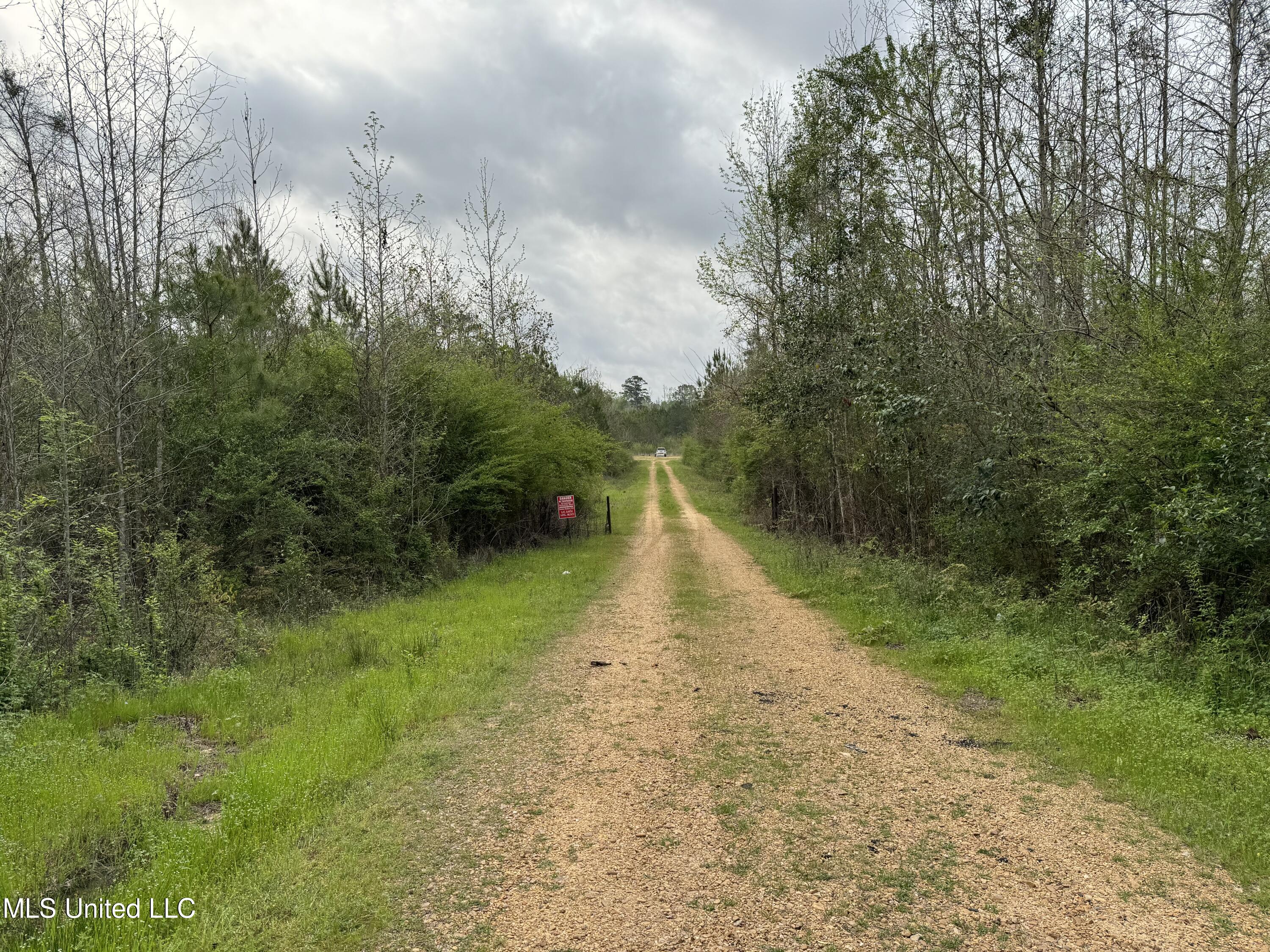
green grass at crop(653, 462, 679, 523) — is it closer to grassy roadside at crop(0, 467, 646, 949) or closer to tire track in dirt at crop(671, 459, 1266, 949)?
grassy roadside at crop(0, 467, 646, 949)

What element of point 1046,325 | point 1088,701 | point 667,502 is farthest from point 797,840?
point 667,502

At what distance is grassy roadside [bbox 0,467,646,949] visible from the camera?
338cm

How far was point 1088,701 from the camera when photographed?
5.98 metres

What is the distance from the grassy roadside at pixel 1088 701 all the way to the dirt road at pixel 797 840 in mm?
291

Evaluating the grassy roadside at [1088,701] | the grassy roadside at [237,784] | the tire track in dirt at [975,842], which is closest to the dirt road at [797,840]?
the tire track in dirt at [975,842]

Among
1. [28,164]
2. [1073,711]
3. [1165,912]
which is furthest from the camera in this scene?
[28,164]

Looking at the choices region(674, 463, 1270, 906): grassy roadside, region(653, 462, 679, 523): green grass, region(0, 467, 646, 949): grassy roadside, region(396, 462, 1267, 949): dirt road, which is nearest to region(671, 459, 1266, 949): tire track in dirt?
region(396, 462, 1267, 949): dirt road

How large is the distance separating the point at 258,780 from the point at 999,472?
33.2ft

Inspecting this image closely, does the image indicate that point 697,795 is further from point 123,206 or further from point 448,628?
point 123,206

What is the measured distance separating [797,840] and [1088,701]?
3.62 m

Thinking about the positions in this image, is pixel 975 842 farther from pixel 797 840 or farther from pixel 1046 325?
pixel 1046 325

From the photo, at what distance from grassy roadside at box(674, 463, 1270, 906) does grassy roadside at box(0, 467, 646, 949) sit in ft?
15.0

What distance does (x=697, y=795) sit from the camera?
180 inches

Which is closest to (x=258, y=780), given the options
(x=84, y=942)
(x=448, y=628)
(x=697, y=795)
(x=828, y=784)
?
(x=84, y=942)
